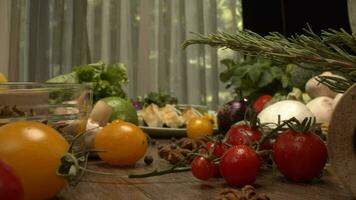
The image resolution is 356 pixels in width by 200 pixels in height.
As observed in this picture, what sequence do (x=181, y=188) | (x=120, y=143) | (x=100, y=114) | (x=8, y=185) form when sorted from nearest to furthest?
(x=8, y=185) → (x=181, y=188) → (x=120, y=143) → (x=100, y=114)

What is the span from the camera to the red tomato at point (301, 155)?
57 centimetres

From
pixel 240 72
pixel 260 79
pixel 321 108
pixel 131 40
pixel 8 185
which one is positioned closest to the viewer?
pixel 8 185

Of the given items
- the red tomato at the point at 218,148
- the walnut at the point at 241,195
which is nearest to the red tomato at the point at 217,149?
the red tomato at the point at 218,148

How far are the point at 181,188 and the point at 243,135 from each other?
0.13 metres

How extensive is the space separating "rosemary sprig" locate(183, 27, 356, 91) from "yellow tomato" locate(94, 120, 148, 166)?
0.22m

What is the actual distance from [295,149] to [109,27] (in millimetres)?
2340

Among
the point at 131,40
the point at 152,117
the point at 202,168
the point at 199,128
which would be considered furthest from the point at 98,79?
the point at 131,40

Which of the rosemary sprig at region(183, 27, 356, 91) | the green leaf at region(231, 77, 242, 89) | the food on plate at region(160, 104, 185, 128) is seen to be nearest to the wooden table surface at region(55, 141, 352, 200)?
the rosemary sprig at region(183, 27, 356, 91)

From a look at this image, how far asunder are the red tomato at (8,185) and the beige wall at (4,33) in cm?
246

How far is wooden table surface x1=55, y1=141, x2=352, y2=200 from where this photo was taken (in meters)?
0.52

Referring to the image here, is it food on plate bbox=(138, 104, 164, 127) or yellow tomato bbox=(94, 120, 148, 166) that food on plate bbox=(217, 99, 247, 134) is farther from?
yellow tomato bbox=(94, 120, 148, 166)

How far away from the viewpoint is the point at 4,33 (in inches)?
104

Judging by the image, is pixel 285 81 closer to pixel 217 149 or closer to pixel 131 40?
pixel 217 149

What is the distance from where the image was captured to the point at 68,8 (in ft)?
8.83
